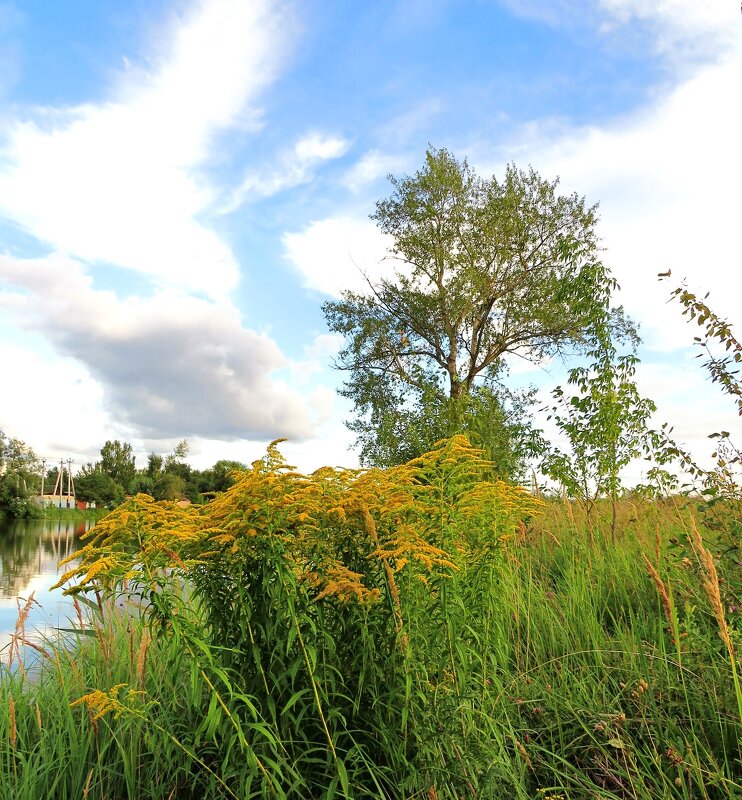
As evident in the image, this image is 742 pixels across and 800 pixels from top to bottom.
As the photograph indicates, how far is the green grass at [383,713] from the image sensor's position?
8.26 feet

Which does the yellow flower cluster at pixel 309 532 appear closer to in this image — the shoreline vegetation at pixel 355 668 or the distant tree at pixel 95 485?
the shoreline vegetation at pixel 355 668

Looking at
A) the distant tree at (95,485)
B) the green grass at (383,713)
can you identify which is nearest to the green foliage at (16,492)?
the distant tree at (95,485)

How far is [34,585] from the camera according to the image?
53.7 feet

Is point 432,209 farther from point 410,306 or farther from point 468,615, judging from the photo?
point 468,615

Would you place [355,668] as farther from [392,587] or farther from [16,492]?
[16,492]

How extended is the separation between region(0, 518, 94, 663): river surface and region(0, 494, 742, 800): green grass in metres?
1.23

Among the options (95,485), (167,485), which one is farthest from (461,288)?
(95,485)

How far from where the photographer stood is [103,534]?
A: 2.81 m

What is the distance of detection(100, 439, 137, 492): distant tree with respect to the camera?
210 feet

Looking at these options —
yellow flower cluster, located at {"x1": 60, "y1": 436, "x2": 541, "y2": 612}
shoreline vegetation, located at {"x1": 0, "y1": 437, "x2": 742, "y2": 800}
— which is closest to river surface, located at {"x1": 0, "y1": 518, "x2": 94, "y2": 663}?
shoreline vegetation, located at {"x1": 0, "y1": 437, "x2": 742, "y2": 800}

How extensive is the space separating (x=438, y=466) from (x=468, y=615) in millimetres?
762

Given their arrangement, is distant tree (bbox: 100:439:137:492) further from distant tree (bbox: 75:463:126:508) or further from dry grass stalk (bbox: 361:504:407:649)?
dry grass stalk (bbox: 361:504:407:649)

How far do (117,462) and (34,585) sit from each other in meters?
53.0

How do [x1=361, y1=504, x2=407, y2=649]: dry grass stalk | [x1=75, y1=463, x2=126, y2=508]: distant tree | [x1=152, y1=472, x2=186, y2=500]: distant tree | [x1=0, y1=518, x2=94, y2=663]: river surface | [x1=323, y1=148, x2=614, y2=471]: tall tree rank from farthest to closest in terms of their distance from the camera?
[x1=75, y1=463, x2=126, y2=508]: distant tree
[x1=152, y1=472, x2=186, y2=500]: distant tree
[x1=323, y1=148, x2=614, y2=471]: tall tree
[x1=0, y1=518, x2=94, y2=663]: river surface
[x1=361, y1=504, x2=407, y2=649]: dry grass stalk
